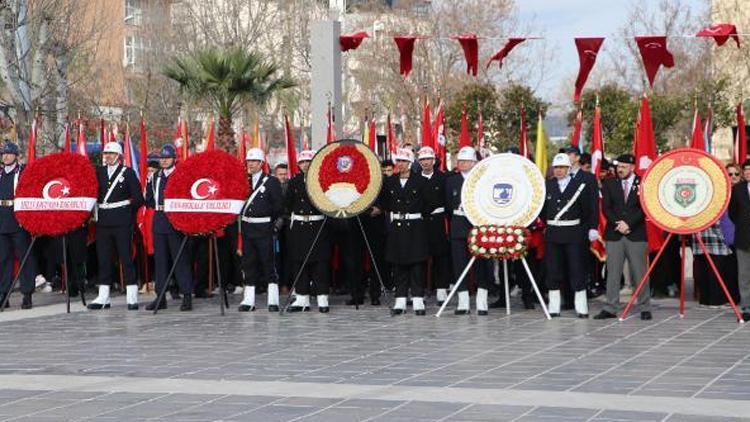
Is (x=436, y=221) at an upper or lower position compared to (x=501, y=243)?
upper

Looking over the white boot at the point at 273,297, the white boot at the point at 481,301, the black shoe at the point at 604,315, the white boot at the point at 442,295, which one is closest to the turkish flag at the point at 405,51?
the white boot at the point at 442,295

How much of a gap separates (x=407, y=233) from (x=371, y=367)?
4.97 metres

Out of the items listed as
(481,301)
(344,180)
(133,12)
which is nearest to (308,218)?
(344,180)

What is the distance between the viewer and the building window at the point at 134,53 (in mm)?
55625

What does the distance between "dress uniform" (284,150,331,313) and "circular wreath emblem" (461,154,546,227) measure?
195cm

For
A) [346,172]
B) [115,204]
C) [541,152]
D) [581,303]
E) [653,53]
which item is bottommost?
[581,303]

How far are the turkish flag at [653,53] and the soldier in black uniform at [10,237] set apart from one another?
8.36 metres

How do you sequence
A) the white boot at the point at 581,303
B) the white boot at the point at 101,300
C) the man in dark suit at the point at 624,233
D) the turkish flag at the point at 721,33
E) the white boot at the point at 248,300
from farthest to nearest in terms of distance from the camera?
the turkish flag at the point at 721,33, the white boot at the point at 101,300, the white boot at the point at 248,300, the white boot at the point at 581,303, the man in dark suit at the point at 624,233

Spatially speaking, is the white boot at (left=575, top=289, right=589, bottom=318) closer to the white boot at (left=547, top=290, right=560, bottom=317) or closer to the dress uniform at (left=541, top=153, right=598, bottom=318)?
the dress uniform at (left=541, top=153, right=598, bottom=318)

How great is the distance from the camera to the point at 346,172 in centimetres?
1753

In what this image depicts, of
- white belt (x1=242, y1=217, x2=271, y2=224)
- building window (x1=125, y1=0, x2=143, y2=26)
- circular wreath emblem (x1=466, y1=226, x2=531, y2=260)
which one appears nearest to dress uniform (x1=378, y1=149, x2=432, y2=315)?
circular wreath emblem (x1=466, y1=226, x2=531, y2=260)

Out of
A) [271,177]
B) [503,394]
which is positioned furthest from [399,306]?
[503,394]

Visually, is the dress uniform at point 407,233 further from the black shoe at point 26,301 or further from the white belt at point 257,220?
the black shoe at point 26,301

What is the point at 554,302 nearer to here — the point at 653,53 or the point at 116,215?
the point at 653,53
